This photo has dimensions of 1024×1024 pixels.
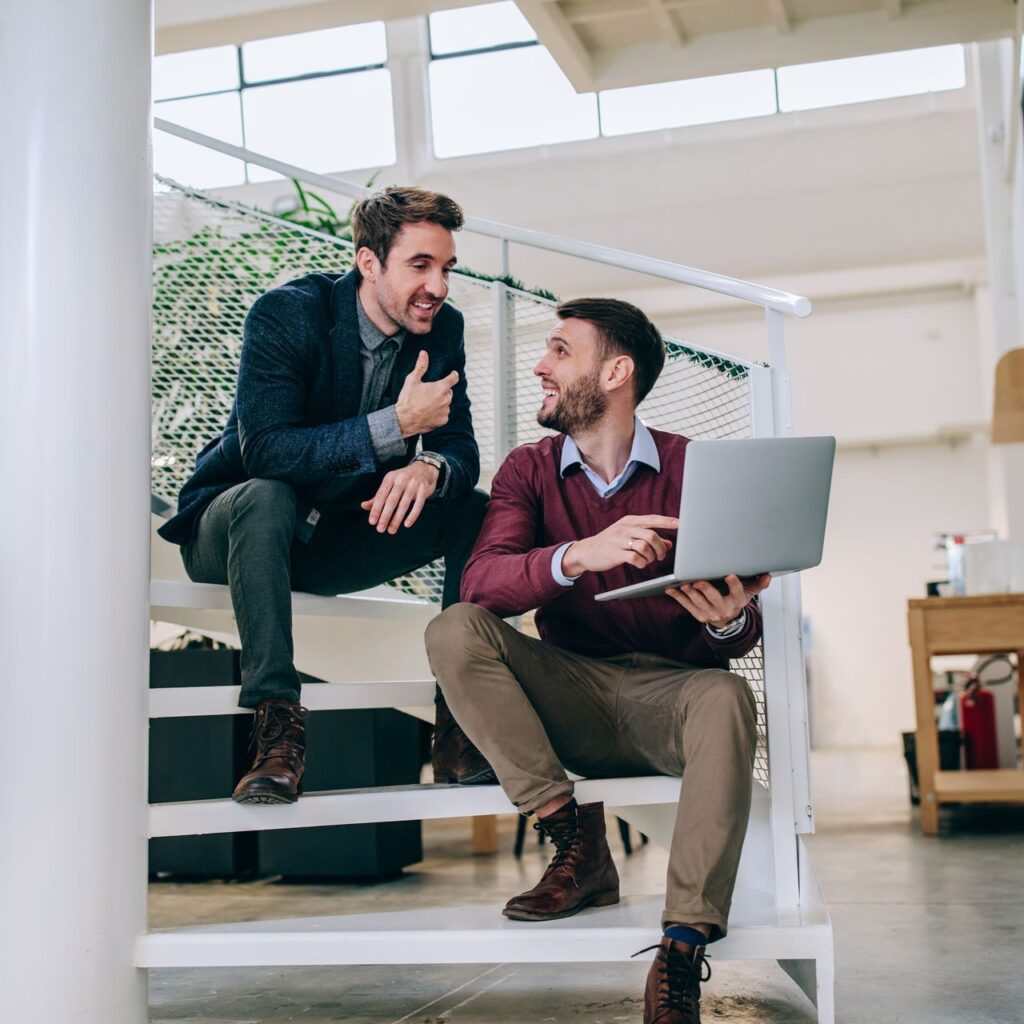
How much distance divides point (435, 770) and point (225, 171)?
7989 mm

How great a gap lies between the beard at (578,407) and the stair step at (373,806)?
0.62m

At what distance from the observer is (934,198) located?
25.4ft

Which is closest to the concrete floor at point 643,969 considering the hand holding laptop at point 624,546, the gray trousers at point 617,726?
the gray trousers at point 617,726

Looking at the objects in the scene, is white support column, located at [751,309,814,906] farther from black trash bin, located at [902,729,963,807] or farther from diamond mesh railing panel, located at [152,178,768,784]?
black trash bin, located at [902,729,963,807]

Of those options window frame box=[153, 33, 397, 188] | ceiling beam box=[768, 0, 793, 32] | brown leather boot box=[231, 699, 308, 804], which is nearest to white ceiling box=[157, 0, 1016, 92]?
ceiling beam box=[768, 0, 793, 32]

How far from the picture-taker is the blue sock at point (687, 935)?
162 cm

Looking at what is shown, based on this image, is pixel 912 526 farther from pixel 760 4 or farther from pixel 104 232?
pixel 104 232

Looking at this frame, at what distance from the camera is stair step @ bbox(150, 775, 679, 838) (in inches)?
74.1

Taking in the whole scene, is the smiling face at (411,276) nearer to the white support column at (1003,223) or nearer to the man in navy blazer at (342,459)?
the man in navy blazer at (342,459)

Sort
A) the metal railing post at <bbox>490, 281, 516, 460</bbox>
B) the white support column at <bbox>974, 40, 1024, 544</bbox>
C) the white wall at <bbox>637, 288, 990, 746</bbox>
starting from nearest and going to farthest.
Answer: the metal railing post at <bbox>490, 281, 516, 460</bbox> → the white support column at <bbox>974, 40, 1024, 544</bbox> → the white wall at <bbox>637, 288, 990, 746</bbox>

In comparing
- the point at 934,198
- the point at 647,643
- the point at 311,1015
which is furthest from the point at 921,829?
the point at 934,198

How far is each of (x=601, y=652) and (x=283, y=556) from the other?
56 centimetres

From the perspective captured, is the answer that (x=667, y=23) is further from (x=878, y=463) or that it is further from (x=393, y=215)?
(x=878, y=463)

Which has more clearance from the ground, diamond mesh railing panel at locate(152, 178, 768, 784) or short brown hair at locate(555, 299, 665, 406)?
diamond mesh railing panel at locate(152, 178, 768, 784)
